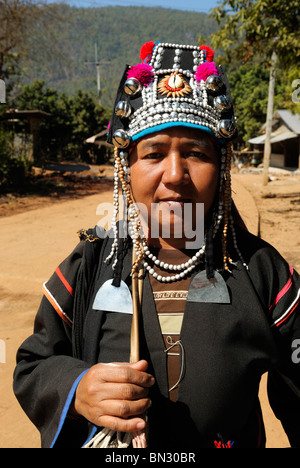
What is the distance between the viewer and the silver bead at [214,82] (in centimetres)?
134

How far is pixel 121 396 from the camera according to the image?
1.12 m

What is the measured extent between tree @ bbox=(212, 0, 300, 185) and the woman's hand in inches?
310

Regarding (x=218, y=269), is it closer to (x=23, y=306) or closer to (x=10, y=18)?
(x=23, y=306)

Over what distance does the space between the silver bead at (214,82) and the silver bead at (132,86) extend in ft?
0.75

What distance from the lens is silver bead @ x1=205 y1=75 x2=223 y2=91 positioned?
4.40 feet

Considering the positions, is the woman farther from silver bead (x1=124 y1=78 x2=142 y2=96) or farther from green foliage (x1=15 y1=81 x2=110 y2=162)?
green foliage (x1=15 y1=81 x2=110 y2=162)

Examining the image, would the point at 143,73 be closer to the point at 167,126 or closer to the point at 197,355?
the point at 167,126

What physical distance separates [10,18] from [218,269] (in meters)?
15.6

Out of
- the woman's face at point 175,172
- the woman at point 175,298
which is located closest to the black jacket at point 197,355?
the woman at point 175,298

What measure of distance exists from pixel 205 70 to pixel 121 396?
1.06 meters

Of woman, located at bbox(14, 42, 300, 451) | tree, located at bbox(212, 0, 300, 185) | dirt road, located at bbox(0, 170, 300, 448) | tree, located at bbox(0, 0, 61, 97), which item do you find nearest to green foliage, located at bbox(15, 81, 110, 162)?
tree, located at bbox(0, 0, 61, 97)

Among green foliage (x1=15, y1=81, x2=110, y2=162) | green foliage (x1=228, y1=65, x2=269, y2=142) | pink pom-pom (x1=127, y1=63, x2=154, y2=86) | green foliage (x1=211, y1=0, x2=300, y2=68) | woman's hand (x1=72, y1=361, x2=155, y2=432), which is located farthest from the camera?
green foliage (x1=228, y1=65, x2=269, y2=142)

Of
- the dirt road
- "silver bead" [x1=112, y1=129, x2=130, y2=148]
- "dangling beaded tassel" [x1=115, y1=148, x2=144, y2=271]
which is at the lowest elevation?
the dirt road

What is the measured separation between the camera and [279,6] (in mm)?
7574
